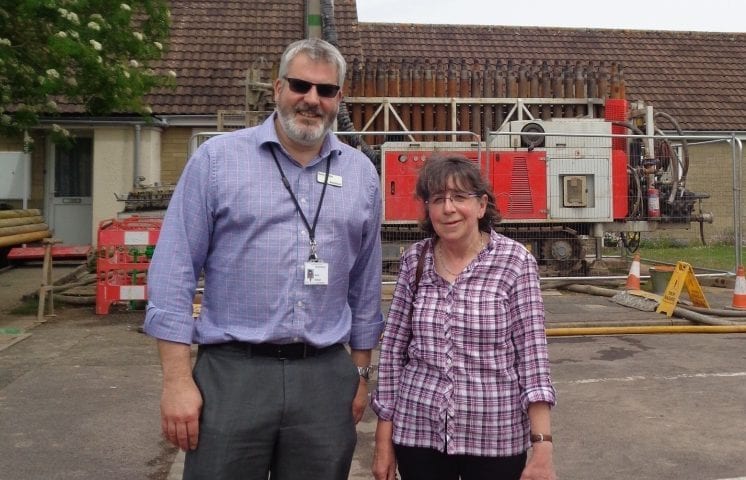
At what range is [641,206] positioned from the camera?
437 inches

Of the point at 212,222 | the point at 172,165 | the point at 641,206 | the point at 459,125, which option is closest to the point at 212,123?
the point at 172,165

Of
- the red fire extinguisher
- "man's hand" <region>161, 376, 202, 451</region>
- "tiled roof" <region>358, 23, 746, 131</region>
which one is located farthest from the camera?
"tiled roof" <region>358, 23, 746, 131</region>

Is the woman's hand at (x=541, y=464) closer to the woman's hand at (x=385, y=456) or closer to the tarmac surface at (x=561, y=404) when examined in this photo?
the woman's hand at (x=385, y=456)

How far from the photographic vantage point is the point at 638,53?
21609 millimetres

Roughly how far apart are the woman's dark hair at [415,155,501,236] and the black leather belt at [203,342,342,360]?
0.63 metres

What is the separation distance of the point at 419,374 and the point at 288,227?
26.1 inches

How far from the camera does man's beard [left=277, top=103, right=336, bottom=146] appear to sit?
2.47 m

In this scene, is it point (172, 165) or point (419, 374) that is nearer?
point (419, 374)

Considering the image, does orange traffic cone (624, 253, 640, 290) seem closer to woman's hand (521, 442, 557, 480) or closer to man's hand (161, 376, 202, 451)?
woman's hand (521, 442, 557, 480)

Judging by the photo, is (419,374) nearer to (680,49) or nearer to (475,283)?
(475,283)

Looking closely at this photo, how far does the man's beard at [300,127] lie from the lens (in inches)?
97.3

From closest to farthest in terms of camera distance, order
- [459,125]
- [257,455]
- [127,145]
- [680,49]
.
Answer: [257,455], [459,125], [127,145], [680,49]

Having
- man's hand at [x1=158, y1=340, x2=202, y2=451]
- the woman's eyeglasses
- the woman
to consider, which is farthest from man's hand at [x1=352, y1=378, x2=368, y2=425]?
the woman's eyeglasses

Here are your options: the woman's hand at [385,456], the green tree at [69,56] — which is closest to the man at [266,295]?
the woman's hand at [385,456]
